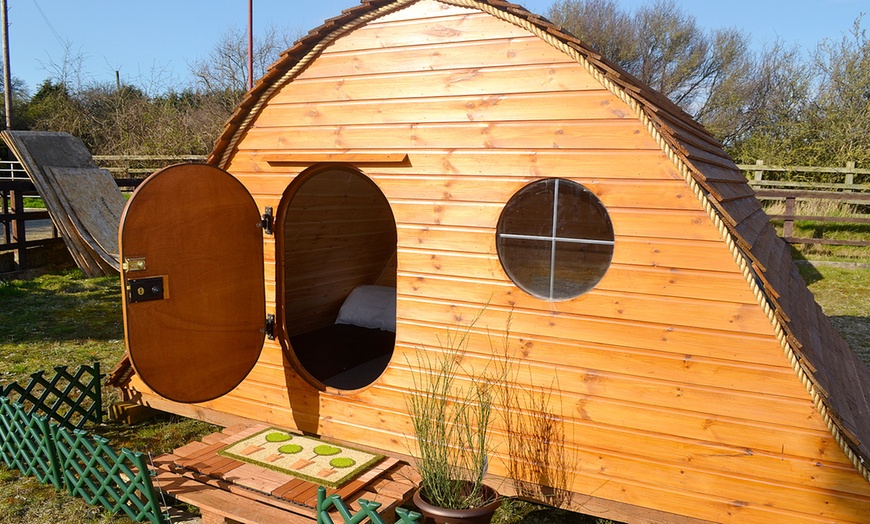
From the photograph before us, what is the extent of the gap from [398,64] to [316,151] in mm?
857

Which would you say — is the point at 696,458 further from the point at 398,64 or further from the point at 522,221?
the point at 398,64

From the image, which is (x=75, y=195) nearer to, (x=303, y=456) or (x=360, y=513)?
(x=303, y=456)

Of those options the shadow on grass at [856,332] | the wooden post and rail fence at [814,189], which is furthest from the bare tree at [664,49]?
the shadow on grass at [856,332]

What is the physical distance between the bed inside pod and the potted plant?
6.04 ft

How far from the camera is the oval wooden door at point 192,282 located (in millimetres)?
3744

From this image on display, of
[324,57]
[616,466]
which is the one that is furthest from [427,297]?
[324,57]

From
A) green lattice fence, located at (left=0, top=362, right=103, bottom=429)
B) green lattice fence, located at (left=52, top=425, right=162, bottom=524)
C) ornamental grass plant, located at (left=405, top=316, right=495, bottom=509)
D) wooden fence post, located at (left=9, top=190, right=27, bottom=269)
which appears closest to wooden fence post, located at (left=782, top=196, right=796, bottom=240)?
ornamental grass plant, located at (left=405, top=316, right=495, bottom=509)

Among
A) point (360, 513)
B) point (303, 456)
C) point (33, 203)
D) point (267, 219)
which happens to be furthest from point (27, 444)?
point (33, 203)

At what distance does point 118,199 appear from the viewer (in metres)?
12.9

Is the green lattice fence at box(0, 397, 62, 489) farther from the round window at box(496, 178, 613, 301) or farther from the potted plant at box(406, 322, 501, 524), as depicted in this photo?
the round window at box(496, 178, 613, 301)

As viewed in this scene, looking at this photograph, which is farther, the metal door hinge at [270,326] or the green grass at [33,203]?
the green grass at [33,203]

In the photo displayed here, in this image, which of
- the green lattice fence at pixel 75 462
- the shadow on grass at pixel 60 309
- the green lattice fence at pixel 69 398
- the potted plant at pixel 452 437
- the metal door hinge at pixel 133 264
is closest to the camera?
the potted plant at pixel 452 437

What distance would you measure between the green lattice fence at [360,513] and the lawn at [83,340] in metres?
1.48

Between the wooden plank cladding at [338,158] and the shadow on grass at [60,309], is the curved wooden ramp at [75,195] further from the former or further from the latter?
the wooden plank cladding at [338,158]
